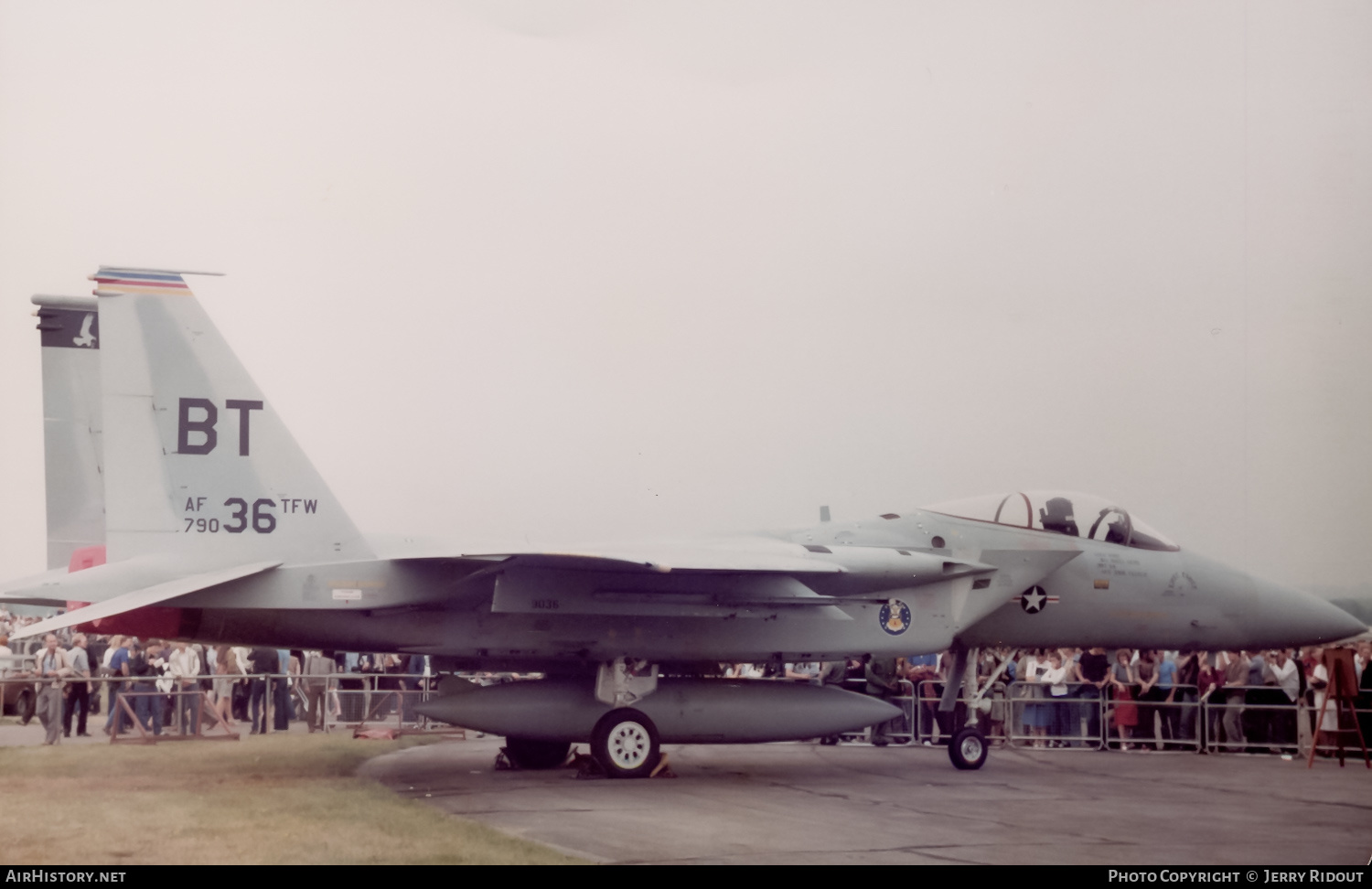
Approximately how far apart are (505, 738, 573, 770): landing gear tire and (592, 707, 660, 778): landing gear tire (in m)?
1.24

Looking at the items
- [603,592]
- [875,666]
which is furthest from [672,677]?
[875,666]

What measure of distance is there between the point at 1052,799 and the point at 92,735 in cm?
1079

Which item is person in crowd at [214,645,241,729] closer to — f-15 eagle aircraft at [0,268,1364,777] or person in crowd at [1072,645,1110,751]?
f-15 eagle aircraft at [0,268,1364,777]

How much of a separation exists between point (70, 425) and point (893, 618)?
27.7ft

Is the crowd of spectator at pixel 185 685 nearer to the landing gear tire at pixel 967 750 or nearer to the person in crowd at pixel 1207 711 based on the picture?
the landing gear tire at pixel 967 750

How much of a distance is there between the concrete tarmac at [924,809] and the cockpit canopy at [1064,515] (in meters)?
2.31

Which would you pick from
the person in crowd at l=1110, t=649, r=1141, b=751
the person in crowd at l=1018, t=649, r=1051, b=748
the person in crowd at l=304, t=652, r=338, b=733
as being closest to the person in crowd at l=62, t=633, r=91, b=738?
the person in crowd at l=304, t=652, r=338, b=733

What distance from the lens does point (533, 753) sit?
40.0 feet

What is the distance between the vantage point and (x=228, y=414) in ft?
34.9

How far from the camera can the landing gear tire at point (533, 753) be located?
12.1m

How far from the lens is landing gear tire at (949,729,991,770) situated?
12.3m

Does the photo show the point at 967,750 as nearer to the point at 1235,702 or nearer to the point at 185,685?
the point at 1235,702
